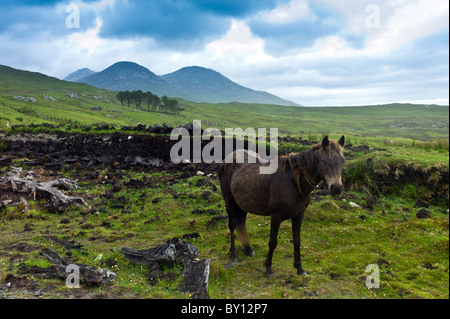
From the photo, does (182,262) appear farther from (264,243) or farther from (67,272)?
(264,243)

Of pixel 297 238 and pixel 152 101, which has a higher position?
pixel 152 101

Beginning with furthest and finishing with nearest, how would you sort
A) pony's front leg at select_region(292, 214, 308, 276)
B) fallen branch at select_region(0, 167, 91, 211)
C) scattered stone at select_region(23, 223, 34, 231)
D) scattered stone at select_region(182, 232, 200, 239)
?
1. fallen branch at select_region(0, 167, 91, 211)
2. scattered stone at select_region(23, 223, 34, 231)
3. scattered stone at select_region(182, 232, 200, 239)
4. pony's front leg at select_region(292, 214, 308, 276)

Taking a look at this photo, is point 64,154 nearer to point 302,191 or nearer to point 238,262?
point 238,262

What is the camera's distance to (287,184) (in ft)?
21.8

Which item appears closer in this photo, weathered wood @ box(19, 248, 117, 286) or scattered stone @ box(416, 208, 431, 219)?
weathered wood @ box(19, 248, 117, 286)

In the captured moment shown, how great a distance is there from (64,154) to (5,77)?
192616 mm

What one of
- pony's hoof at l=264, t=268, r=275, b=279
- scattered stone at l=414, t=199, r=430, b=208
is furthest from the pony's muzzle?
scattered stone at l=414, t=199, r=430, b=208

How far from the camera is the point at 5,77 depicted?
165375 mm

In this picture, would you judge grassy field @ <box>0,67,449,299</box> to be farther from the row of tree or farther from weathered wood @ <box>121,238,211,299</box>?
the row of tree

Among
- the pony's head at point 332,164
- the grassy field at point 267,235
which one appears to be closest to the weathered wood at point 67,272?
the grassy field at point 267,235

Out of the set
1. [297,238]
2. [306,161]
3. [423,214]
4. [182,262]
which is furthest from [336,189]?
[423,214]

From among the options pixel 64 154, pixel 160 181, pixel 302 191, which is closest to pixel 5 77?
pixel 64 154

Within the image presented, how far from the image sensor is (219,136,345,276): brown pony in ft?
19.1

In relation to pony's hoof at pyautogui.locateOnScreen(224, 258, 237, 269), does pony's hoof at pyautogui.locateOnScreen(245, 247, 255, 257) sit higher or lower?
higher
